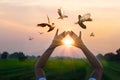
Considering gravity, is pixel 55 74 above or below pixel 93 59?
below

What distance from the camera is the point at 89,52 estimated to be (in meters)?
8.43

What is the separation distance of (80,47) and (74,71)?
1158 inches

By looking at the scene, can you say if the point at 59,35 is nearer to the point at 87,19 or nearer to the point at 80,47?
the point at 80,47

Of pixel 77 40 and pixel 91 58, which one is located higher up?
pixel 77 40

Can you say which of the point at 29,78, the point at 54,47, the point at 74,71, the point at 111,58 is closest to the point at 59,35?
the point at 54,47

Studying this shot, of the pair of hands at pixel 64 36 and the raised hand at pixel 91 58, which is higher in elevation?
the pair of hands at pixel 64 36

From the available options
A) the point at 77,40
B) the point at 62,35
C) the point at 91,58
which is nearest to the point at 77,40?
the point at 77,40

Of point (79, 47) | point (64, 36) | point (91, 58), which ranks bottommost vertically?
point (91, 58)

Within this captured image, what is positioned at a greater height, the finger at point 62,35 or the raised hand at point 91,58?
the finger at point 62,35

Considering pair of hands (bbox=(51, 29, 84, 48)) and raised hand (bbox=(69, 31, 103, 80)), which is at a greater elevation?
pair of hands (bbox=(51, 29, 84, 48))

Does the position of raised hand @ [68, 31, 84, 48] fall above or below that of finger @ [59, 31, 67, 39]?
below

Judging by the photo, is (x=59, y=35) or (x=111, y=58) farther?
(x=111, y=58)

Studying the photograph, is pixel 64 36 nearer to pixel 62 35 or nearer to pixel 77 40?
pixel 62 35

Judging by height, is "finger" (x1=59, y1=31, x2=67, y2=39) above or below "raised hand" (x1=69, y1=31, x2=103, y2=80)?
above
